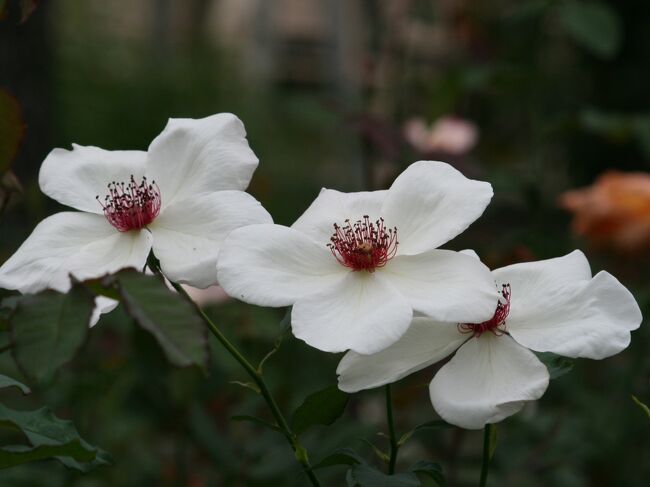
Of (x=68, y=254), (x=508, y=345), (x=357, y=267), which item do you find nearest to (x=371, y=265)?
(x=357, y=267)

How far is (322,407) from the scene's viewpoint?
0.79 meters

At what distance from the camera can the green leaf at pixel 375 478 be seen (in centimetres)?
72

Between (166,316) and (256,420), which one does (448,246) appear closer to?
(256,420)

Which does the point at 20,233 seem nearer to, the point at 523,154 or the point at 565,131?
the point at 565,131

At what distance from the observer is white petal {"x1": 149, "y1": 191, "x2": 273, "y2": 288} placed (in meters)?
0.74

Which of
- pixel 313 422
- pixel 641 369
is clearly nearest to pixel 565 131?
pixel 641 369

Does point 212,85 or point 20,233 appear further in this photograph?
point 212,85

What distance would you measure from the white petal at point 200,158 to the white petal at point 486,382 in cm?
23

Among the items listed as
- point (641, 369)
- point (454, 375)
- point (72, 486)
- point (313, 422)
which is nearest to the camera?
point (454, 375)

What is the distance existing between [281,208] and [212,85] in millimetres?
2238

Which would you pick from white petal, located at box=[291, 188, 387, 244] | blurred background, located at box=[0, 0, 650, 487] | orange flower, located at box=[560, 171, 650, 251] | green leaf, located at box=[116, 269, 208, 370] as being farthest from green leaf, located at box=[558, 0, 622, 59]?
green leaf, located at box=[116, 269, 208, 370]

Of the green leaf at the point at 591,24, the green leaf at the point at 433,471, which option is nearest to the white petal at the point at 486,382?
the green leaf at the point at 433,471

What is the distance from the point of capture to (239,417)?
2.63 ft

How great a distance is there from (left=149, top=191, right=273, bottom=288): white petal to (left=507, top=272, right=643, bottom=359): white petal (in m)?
0.21
